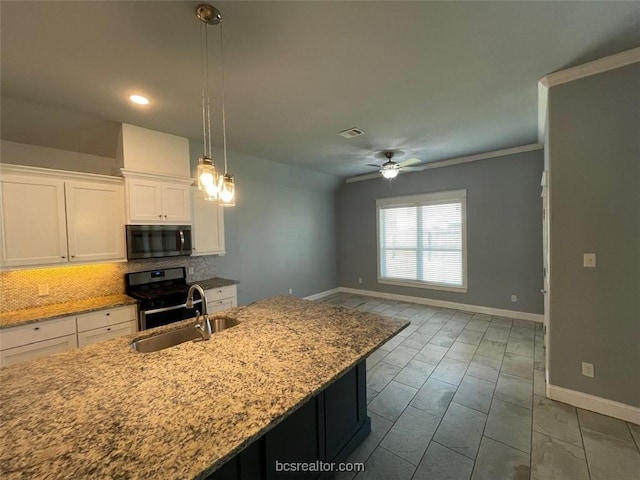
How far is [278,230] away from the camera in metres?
5.55

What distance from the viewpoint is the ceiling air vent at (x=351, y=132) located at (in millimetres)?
3448

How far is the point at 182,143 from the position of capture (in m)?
3.53

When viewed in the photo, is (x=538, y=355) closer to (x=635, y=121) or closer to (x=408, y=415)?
(x=408, y=415)

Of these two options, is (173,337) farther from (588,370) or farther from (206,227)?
(588,370)

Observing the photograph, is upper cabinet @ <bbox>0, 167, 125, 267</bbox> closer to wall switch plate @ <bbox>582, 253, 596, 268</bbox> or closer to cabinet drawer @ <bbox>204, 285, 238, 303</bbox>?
cabinet drawer @ <bbox>204, 285, 238, 303</bbox>

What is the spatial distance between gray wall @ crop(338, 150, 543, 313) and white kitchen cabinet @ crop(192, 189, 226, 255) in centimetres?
379

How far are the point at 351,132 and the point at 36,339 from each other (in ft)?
12.8

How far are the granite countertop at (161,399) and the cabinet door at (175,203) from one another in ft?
6.38

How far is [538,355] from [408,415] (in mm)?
2142

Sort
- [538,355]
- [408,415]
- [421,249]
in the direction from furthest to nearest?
[421,249] < [538,355] < [408,415]

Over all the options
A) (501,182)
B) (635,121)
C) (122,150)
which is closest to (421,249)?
(501,182)

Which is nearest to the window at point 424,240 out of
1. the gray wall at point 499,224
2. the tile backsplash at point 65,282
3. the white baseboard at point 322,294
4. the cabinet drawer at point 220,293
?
the gray wall at point 499,224

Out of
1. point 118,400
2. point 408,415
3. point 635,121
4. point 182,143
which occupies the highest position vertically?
point 182,143

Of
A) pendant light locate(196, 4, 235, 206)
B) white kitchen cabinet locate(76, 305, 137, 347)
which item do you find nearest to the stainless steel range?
white kitchen cabinet locate(76, 305, 137, 347)
